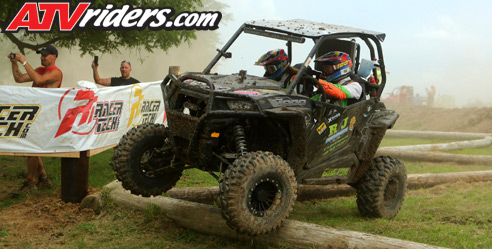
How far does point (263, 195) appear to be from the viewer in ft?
18.0

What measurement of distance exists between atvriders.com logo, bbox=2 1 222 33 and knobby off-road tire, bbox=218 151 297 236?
8901 millimetres

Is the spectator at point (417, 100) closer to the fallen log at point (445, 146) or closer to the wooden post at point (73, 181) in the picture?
the fallen log at point (445, 146)

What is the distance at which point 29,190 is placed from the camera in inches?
343

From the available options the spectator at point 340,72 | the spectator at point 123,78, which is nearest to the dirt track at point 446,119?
the spectator at point 123,78

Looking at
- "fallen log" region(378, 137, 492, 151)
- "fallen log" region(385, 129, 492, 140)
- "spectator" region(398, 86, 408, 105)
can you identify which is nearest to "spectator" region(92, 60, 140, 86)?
"fallen log" region(378, 137, 492, 151)

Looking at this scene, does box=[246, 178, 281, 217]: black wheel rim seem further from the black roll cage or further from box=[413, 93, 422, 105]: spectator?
box=[413, 93, 422, 105]: spectator

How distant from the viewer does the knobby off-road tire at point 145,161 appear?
6.16 metres

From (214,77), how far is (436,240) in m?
3.30

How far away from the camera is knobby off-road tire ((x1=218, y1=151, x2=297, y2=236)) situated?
16.7ft

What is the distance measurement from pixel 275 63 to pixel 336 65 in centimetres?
84

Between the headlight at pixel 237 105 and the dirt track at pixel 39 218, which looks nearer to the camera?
the headlight at pixel 237 105

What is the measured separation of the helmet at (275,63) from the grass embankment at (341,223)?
209 cm

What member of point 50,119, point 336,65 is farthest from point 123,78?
point 336,65

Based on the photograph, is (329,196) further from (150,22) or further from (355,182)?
(150,22)
